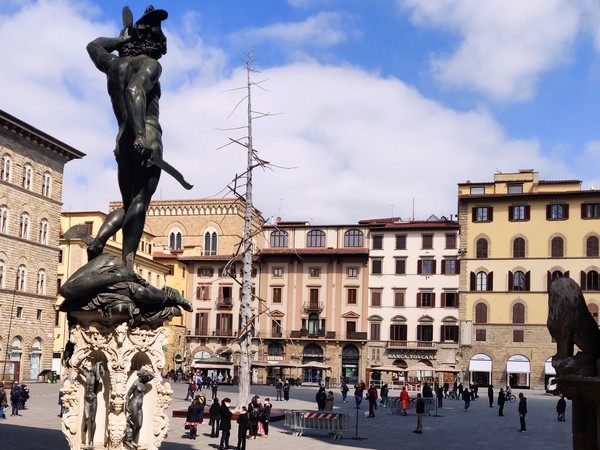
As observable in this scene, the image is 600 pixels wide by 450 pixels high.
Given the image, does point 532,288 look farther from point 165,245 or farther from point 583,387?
point 583,387

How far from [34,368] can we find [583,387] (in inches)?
2218

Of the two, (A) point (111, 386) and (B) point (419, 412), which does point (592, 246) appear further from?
(A) point (111, 386)

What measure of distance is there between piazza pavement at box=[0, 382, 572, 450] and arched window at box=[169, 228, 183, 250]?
49107 mm

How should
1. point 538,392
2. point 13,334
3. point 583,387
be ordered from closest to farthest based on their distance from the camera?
point 583,387 < point 13,334 < point 538,392

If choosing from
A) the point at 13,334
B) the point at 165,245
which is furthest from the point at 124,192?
the point at 165,245

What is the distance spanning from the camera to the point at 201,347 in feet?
258

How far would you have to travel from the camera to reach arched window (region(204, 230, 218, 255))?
86750mm

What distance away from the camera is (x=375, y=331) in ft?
241

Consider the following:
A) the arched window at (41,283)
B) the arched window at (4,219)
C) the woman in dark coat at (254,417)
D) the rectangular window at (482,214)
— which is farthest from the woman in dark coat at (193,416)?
the rectangular window at (482,214)

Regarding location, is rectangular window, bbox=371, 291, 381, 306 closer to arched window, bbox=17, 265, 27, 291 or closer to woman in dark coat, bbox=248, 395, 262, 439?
arched window, bbox=17, 265, 27, 291

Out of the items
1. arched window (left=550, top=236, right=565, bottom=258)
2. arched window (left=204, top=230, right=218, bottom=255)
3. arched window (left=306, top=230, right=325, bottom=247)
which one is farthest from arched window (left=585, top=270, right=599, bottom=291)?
arched window (left=204, top=230, right=218, bottom=255)

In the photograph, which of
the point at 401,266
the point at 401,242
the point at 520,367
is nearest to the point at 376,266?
the point at 401,266

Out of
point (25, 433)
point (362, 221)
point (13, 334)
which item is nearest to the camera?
point (25, 433)

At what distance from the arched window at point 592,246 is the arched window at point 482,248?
27.3ft
